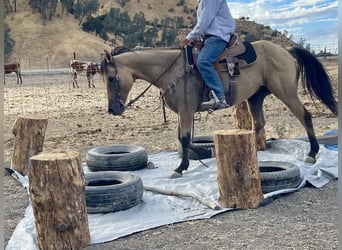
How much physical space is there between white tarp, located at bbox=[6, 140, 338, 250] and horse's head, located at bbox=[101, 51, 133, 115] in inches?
30.4

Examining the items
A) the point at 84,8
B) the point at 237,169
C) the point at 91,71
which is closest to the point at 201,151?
the point at 237,169

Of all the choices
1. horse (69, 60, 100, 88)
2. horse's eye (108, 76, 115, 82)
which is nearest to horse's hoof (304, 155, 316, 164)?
horse's eye (108, 76, 115, 82)

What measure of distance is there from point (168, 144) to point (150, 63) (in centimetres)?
231

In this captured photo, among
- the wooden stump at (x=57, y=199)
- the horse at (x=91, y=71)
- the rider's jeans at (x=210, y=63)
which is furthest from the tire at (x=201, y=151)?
the horse at (x=91, y=71)

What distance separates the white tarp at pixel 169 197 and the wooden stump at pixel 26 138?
0.23 meters

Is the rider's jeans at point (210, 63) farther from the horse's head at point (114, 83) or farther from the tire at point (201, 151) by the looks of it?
the tire at point (201, 151)

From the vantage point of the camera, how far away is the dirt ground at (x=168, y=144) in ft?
9.89

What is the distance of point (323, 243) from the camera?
2896 millimetres

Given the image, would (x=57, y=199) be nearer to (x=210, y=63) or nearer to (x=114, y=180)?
(x=114, y=180)

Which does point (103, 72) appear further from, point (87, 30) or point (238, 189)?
point (87, 30)

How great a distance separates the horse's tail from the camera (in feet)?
16.2

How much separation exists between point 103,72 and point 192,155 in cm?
152

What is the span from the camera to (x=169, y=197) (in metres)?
3.88

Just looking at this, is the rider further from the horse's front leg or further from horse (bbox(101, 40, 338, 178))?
the horse's front leg
